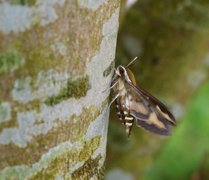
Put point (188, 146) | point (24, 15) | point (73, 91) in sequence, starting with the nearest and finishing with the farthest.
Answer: point (24, 15) < point (73, 91) < point (188, 146)

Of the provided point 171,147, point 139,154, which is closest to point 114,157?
point 139,154

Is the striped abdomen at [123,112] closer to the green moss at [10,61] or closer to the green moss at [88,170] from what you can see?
the green moss at [88,170]

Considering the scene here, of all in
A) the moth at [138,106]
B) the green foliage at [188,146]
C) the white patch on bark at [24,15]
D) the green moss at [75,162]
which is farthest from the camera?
the green foliage at [188,146]

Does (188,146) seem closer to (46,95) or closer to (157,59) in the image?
(157,59)

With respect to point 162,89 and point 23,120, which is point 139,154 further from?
point 23,120

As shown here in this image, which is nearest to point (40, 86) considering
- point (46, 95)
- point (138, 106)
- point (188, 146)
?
point (46, 95)

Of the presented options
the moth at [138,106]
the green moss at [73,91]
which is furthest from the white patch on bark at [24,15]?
the moth at [138,106]

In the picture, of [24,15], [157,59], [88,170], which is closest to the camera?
[24,15]
